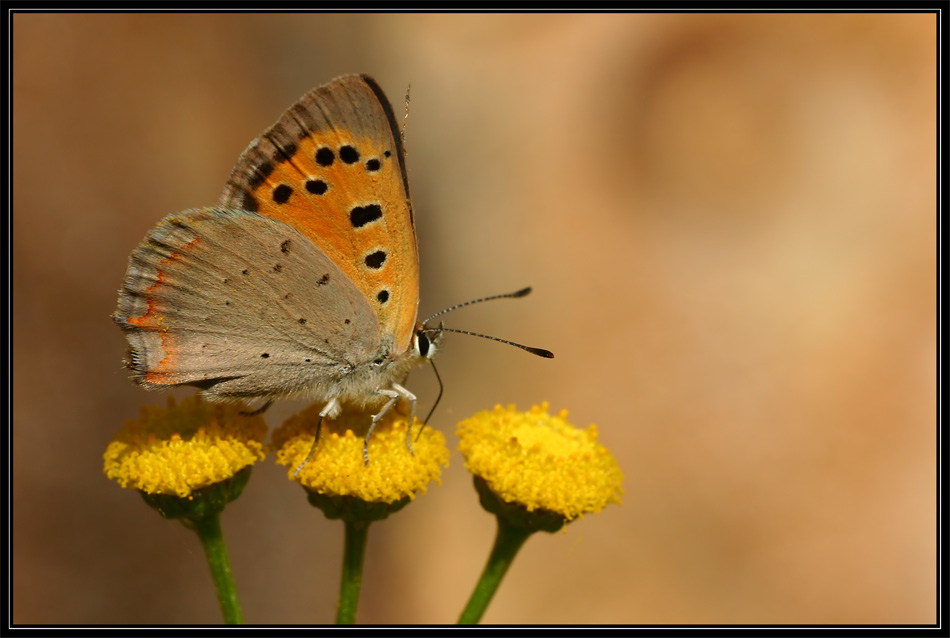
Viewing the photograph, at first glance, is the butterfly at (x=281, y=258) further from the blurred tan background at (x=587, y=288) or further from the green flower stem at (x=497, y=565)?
the blurred tan background at (x=587, y=288)

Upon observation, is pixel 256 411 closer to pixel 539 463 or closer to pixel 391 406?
pixel 391 406

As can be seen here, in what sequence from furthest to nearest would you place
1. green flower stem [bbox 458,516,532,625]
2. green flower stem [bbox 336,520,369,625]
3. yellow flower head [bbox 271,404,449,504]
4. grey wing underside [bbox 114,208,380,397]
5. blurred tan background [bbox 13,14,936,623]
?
blurred tan background [bbox 13,14,936,623], green flower stem [bbox 458,516,532,625], green flower stem [bbox 336,520,369,625], yellow flower head [bbox 271,404,449,504], grey wing underside [bbox 114,208,380,397]

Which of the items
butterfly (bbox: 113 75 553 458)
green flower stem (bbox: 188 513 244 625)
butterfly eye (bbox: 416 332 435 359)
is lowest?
green flower stem (bbox: 188 513 244 625)

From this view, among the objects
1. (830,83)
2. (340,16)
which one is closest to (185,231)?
(340,16)

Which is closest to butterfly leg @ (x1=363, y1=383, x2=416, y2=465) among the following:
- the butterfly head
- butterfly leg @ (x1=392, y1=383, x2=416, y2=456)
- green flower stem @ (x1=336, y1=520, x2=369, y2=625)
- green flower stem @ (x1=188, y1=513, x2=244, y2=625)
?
butterfly leg @ (x1=392, y1=383, x2=416, y2=456)

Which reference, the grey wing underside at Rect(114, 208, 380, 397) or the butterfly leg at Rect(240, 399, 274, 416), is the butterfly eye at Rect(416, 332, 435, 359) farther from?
the butterfly leg at Rect(240, 399, 274, 416)

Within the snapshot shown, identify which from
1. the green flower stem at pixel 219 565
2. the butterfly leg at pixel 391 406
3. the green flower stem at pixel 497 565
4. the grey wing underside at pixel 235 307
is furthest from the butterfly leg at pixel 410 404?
the green flower stem at pixel 219 565
